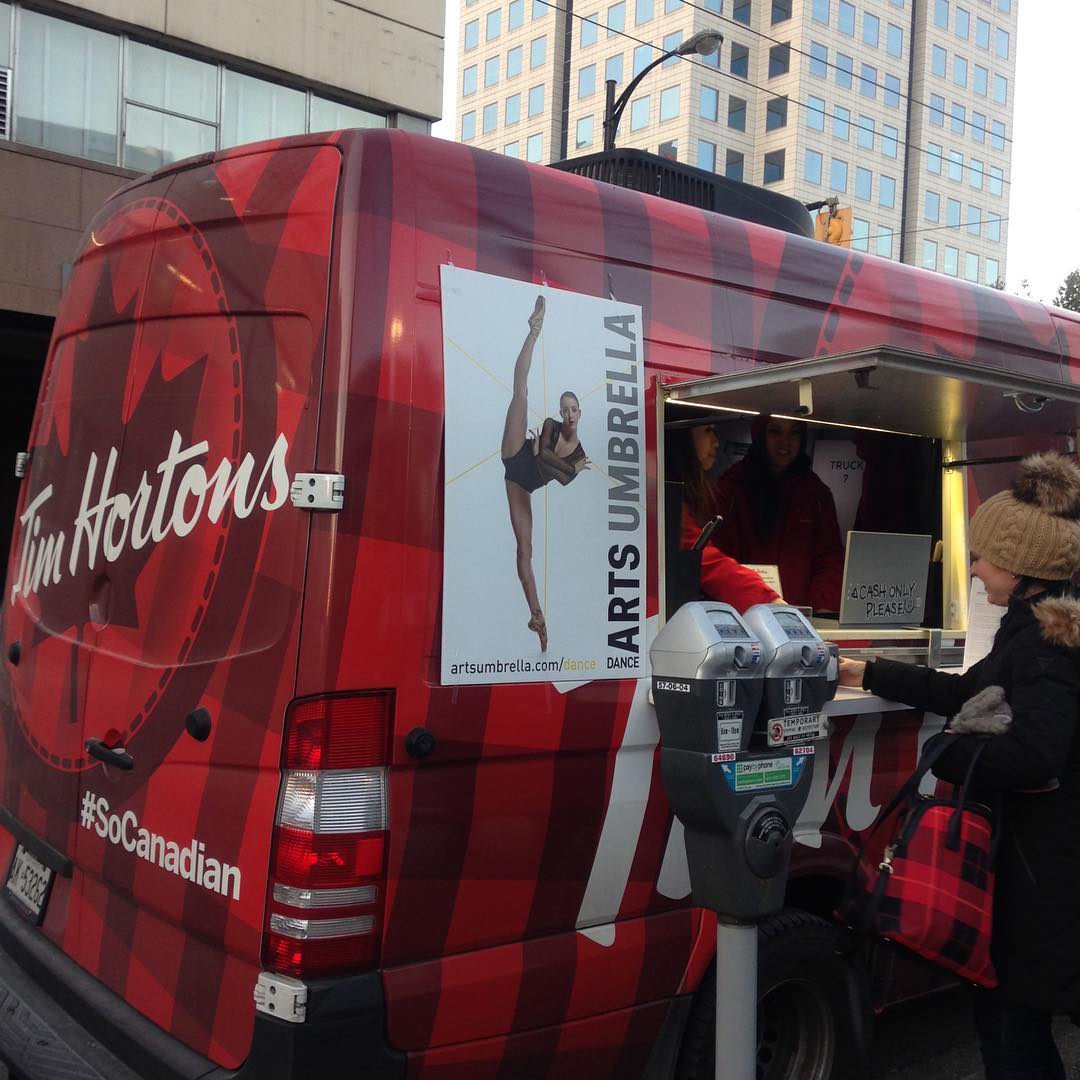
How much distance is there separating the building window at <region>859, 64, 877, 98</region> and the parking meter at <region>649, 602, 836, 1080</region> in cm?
6319

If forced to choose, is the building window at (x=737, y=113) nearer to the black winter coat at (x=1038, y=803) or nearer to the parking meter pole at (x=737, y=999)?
the black winter coat at (x=1038, y=803)

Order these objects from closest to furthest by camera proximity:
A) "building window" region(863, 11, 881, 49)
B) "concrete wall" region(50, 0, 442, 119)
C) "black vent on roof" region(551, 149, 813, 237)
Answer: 1. "black vent on roof" region(551, 149, 813, 237)
2. "concrete wall" region(50, 0, 442, 119)
3. "building window" region(863, 11, 881, 49)

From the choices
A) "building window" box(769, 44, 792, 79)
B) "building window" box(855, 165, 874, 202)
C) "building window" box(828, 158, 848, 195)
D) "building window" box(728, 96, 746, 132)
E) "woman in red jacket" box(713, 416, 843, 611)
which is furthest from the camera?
"building window" box(855, 165, 874, 202)

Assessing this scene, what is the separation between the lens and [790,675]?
2.41m

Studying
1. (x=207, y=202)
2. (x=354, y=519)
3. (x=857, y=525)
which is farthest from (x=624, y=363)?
(x=857, y=525)

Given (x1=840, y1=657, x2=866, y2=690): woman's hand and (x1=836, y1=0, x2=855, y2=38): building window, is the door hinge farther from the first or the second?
(x1=836, y1=0, x2=855, y2=38): building window

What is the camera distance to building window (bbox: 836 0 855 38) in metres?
59.4

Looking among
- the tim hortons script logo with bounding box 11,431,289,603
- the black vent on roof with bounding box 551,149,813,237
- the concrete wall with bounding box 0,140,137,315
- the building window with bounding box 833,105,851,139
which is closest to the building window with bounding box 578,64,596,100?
the building window with bounding box 833,105,851,139

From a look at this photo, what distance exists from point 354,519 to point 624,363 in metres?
0.90

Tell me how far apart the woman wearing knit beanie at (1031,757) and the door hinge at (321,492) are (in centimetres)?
157

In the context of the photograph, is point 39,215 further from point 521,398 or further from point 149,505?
point 521,398

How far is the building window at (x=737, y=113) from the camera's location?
56938 mm

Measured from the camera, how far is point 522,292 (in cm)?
282

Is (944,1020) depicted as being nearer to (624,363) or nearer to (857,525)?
(857,525)
